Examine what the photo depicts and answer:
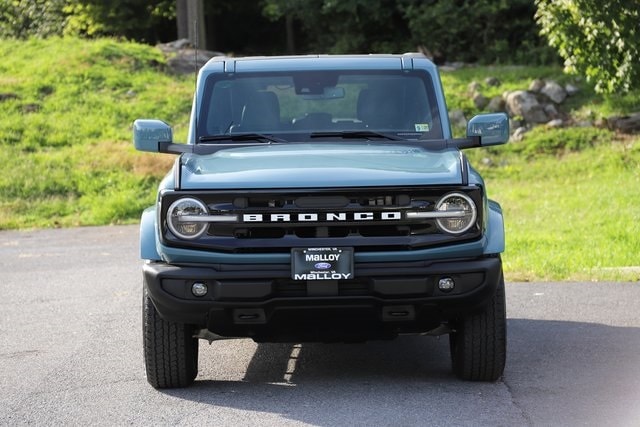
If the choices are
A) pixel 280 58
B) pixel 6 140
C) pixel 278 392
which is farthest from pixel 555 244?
pixel 6 140

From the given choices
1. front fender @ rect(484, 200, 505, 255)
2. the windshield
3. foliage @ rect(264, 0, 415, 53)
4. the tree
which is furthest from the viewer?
foliage @ rect(264, 0, 415, 53)

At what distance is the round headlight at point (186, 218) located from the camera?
6.80m

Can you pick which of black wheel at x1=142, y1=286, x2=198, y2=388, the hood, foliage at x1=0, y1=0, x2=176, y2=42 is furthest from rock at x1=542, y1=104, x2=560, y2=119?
black wheel at x1=142, y1=286, x2=198, y2=388

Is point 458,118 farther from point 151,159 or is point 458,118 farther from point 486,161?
point 151,159

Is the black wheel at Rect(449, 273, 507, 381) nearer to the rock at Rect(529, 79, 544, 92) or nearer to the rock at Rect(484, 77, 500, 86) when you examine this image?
the rock at Rect(529, 79, 544, 92)

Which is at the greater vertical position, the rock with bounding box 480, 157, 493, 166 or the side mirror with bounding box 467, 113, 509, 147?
the side mirror with bounding box 467, 113, 509, 147

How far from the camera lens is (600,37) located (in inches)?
746

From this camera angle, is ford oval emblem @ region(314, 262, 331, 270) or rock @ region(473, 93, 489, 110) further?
rock @ region(473, 93, 489, 110)

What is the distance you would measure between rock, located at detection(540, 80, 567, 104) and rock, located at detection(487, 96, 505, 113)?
85 centimetres

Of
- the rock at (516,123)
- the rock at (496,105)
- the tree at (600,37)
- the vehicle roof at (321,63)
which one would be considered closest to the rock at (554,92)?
the rock at (496,105)

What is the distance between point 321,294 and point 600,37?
13199 mm

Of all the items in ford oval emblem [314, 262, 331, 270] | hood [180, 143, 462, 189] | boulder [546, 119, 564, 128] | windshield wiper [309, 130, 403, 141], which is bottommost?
boulder [546, 119, 564, 128]

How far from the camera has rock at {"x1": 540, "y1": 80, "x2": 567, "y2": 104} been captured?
997 inches

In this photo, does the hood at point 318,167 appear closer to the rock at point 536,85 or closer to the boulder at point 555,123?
the boulder at point 555,123
